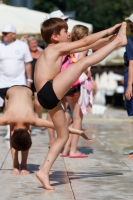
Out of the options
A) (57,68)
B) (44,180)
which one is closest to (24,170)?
(44,180)

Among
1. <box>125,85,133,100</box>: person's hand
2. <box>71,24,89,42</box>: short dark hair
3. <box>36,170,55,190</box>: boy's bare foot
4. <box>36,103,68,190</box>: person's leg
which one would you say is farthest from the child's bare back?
<box>71,24,89,42</box>: short dark hair

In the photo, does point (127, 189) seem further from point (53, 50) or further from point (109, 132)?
point (109, 132)

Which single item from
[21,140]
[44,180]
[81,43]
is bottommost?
[44,180]

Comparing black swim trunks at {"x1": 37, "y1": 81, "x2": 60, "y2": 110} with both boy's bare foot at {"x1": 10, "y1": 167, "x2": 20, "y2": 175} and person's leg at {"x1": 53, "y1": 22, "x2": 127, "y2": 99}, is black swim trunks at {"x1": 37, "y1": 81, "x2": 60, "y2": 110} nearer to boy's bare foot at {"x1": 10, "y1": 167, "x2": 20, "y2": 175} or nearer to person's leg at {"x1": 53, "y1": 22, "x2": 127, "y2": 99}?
person's leg at {"x1": 53, "y1": 22, "x2": 127, "y2": 99}

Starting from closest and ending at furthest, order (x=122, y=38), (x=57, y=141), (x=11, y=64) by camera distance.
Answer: (x=122, y=38)
(x=57, y=141)
(x=11, y=64)

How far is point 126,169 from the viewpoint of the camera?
307 inches

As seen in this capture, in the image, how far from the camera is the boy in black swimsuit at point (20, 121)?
7.09 m

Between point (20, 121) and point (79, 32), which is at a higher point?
point (79, 32)

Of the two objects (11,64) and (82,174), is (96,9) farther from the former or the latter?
(82,174)

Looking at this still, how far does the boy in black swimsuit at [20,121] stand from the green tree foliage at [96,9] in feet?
201

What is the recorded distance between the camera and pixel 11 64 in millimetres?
10789

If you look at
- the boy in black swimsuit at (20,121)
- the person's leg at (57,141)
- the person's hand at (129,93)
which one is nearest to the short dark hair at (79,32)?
the person's hand at (129,93)

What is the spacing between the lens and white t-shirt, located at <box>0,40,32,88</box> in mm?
10766

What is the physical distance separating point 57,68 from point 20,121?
1039mm
